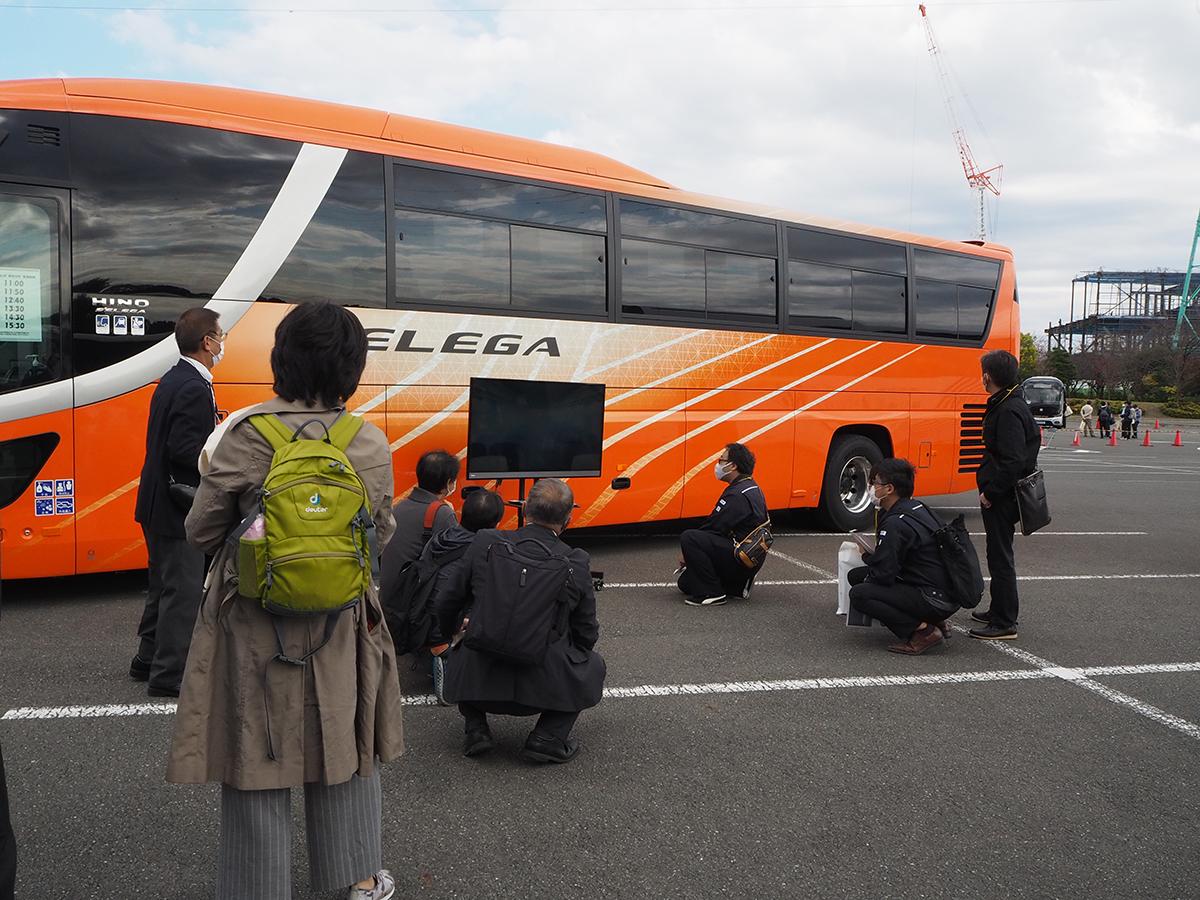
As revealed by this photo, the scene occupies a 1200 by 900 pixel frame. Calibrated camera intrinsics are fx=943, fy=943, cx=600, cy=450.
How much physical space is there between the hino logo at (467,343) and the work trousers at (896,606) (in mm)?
3490

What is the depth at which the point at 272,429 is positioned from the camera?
2.41m

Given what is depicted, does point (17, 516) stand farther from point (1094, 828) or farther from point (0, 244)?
point (1094, 828)

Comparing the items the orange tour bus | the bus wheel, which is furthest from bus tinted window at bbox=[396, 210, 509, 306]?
the bus wheel

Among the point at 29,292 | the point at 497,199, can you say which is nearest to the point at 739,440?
the point at 497,199

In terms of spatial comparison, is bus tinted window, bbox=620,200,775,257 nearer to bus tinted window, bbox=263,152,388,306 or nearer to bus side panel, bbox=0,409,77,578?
bus tinted window, bbox=263,152,388,306

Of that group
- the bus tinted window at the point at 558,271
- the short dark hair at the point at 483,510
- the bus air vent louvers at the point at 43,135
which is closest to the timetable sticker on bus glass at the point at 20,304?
the bus air vent louvers at the point at 43,135

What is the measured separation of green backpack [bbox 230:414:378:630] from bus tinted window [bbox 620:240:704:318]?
6349mm

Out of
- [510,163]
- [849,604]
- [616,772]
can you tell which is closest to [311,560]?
[616,772]

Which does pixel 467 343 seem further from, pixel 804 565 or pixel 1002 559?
pixel 1002 559

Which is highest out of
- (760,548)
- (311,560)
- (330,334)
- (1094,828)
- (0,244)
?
(0,244)

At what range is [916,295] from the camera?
1094 cm

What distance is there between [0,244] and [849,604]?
576 cm

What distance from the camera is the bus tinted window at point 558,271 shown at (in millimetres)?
7922

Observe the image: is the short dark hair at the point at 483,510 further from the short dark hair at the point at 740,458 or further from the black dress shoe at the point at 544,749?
the short dark hair at the point at 740,458
